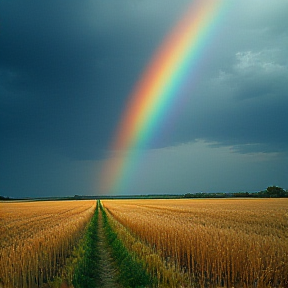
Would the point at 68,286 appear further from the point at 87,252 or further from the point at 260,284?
the point at 260,284

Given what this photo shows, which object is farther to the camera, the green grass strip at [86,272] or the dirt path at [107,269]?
the dirt path at [107,269]

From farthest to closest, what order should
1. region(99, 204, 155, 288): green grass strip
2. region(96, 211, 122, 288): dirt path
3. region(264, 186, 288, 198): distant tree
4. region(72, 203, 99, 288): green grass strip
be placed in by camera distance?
region(264, 186, 288, 198): distant tree < region(96, 211, 122, 288): dirt path < region(72, 203, 99, 288): green grass strip < region(99, 204, 155, 288): green grass strip

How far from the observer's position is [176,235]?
39.0 ft

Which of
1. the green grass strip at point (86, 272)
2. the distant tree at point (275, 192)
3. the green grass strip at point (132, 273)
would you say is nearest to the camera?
the green grass strip at point (132, 273)

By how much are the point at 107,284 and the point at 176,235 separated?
3746 mm

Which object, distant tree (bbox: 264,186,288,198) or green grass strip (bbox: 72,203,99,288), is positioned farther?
distant tree (bbox: 264,186,288,198)

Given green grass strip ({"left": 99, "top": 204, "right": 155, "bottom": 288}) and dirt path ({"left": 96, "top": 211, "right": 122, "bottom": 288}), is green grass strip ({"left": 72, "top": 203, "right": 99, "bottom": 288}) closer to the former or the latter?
dirt path ({"left": 96, "top": 211, "right": 122, "bottom": 288})

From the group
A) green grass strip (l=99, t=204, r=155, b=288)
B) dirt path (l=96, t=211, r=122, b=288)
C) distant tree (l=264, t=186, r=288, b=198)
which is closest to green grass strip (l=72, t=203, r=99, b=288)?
dirt path (l=96, t=211, r=122, b=288)

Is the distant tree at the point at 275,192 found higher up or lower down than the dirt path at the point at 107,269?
higher up

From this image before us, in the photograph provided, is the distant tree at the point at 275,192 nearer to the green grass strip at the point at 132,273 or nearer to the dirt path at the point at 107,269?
the dirt path at the point at 107,269

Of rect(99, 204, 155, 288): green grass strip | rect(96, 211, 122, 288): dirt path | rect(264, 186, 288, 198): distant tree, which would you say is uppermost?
rect(264, 186, 288, 198): distant tree

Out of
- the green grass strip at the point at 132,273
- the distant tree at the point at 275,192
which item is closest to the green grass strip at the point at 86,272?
the green grass strip at the point at 132,273

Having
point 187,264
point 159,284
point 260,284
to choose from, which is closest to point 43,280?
point 159,284

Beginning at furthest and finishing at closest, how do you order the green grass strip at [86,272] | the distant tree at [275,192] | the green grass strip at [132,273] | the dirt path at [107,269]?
the distant tree at [275,192] → the dirt path at [107,269] → the green grass strip at [86,272] → the green grass strip at [132,273]
